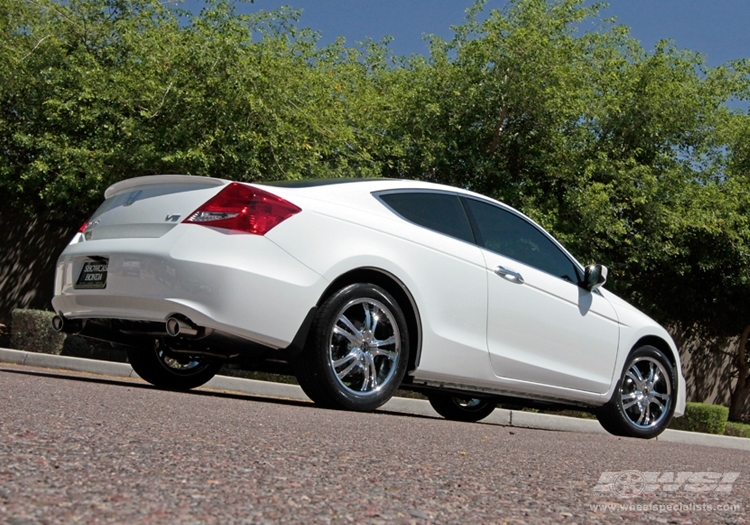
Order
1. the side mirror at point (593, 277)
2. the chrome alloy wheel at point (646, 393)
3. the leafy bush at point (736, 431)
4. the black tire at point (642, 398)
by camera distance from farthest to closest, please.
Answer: the leafy bush at point (736, 431)
the chrome alloy wheel at point (646, 393)
the black tire at point (642, 398)
the side mirror at point (593, 277)

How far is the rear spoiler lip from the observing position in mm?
5738

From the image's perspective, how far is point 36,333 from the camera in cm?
1325

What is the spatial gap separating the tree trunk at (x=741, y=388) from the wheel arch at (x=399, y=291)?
18.8m

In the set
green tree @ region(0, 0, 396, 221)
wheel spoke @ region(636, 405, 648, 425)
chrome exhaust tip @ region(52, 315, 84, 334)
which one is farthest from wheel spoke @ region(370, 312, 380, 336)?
green tree @ region(0, 0, 396, 221)

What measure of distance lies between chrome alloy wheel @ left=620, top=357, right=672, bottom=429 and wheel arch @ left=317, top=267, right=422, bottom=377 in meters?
2.34

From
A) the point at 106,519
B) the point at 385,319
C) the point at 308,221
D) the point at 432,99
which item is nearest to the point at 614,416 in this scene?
the point at 385,319

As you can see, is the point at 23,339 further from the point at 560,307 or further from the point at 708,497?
the point at 708,497

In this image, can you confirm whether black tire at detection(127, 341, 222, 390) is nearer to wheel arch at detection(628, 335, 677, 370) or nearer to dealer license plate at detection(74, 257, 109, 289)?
dealer license plate at detection(74, 257, 109, 289)

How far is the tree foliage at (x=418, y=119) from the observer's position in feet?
47.2

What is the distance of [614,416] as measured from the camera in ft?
24.7

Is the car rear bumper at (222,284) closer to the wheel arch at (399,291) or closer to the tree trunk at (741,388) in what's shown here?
the wheel arch at (399,291)

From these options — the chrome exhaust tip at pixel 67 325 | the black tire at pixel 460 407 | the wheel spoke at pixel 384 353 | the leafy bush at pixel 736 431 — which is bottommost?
A: the leafy bush at pixel 736 431

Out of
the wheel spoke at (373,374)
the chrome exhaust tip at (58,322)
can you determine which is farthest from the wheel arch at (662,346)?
the chrome exhaust tip at (58,322)

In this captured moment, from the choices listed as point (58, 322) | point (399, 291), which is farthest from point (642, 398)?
point (58, 322)
